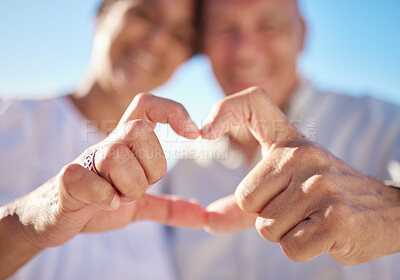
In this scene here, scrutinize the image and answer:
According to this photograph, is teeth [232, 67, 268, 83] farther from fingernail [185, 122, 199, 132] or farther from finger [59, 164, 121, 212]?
finger [59, 164, 121, 212]

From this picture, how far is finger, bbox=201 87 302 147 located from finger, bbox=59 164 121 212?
32 centimetres

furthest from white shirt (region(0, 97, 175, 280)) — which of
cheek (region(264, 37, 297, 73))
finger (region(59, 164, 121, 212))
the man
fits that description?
cheek (region(264, 37, 297, 73))

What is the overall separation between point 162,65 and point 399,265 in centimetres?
179

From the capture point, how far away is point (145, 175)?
2.31 feet

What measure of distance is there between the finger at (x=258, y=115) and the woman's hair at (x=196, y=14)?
61.1 inches

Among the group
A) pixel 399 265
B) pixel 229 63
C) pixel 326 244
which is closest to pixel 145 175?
pixel 326 244

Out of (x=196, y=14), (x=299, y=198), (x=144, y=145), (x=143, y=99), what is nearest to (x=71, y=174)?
(x=144, y=145)

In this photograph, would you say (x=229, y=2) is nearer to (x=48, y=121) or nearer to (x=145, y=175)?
(x=48, y=121)

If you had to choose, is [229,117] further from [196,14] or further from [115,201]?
[196,14]

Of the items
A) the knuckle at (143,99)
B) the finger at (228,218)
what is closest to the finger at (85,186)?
the knuckle at (143,99)

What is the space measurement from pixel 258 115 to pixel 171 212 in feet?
1.50

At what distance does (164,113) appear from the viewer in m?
0.78

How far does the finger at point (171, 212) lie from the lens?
3.36 feet

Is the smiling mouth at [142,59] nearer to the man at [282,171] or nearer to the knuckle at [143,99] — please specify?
the man at [282,171]
